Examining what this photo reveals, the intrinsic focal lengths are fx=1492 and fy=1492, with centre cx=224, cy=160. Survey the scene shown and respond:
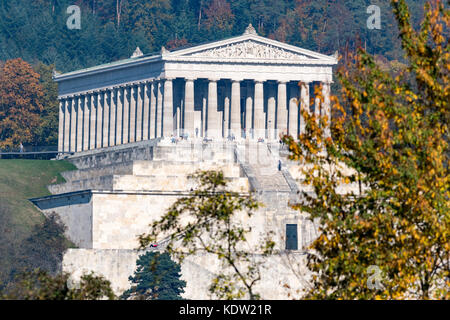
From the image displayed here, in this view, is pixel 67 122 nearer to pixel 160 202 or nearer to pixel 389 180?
pixel 160 202

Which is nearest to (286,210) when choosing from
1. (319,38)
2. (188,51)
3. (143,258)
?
(143,258)

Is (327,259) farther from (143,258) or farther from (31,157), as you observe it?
(31,157)

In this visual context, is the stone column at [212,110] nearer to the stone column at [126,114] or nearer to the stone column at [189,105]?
the stone column at [189,105]

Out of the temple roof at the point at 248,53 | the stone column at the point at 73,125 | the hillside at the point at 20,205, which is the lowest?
the hillside at the point at 20,205

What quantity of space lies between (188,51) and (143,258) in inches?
1692

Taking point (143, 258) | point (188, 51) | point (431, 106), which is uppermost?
point (188, 51)

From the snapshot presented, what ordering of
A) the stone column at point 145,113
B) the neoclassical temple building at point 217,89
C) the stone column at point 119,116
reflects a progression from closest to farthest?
the neoclassical temple building at point 217,89
the stone column at point 145,113
the stone column at point 119,116

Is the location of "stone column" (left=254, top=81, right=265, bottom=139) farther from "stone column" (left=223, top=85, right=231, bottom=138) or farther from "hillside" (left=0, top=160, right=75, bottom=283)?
"hillside" (left=0, top=160, right=75, bottom=283)

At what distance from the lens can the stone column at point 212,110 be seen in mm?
133625

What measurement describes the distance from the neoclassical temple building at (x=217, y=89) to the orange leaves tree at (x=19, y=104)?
56.8ft

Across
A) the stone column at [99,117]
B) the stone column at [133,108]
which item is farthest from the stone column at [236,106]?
the stone column at [99,117]

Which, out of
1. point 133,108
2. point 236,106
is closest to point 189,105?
point 236,106

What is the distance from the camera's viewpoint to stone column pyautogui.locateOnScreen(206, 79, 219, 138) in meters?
134
